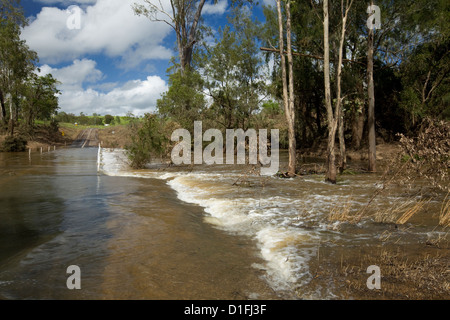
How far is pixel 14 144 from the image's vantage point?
34281 millimetres

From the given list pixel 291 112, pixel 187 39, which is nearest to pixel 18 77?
pixel 187 39

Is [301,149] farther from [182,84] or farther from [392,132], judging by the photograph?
[182,84]

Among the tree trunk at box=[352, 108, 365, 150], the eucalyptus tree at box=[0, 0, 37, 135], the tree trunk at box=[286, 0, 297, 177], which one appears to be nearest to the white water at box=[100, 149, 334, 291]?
the tree trunk at box=[286, 0, 297, 177]

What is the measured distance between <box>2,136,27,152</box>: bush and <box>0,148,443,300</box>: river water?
28.2 meters

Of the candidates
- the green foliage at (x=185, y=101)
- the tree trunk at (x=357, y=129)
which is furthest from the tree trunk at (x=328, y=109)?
the green foliage at (x=185, y=101)

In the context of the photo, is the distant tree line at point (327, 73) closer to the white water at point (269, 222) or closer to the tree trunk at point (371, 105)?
the tree trunk at point (371, 105)

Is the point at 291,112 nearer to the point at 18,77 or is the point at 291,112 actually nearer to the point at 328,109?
the point at 328,109

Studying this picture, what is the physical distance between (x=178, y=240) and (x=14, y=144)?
36479 mm

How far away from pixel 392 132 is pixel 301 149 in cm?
722

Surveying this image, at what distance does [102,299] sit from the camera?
3.55 metres

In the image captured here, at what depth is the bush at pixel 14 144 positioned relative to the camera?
33719 millimetres
